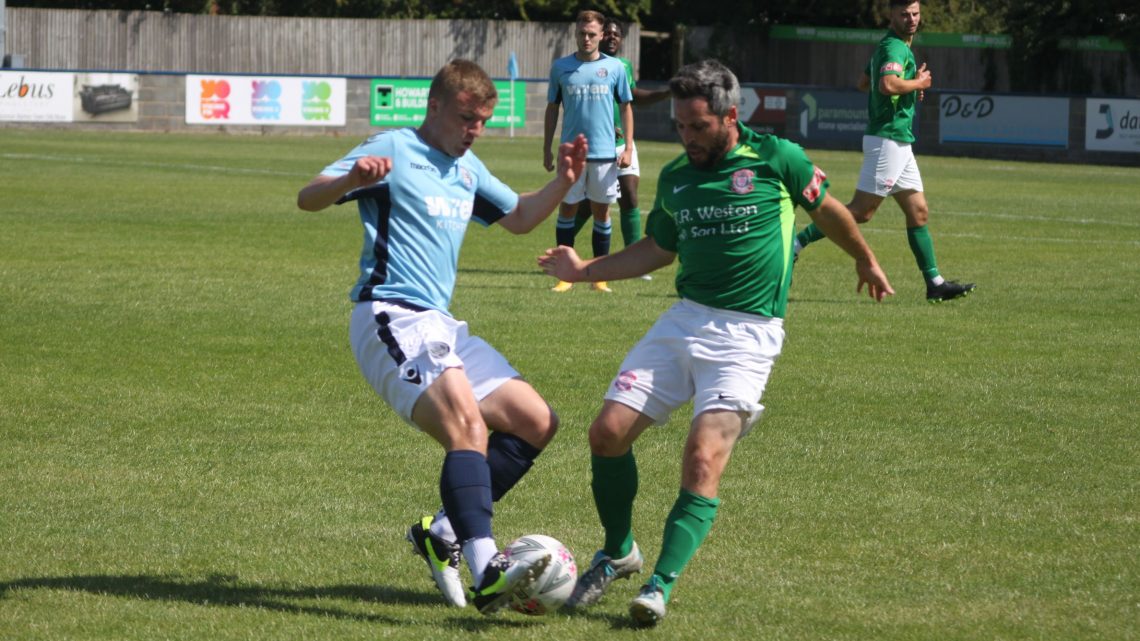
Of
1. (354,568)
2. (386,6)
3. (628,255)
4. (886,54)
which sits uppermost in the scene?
(386,6)

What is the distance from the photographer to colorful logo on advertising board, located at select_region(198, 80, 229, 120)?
3903cm

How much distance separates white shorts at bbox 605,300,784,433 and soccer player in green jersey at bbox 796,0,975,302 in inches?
278

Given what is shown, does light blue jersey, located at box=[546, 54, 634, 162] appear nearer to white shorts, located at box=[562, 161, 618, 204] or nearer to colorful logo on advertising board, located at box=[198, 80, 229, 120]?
white shorts, located at box=[562, 161, 618, 204]

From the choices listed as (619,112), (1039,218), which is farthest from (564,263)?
(1039,218)

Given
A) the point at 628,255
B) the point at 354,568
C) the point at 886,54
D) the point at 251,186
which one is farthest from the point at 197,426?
the point at 251,186

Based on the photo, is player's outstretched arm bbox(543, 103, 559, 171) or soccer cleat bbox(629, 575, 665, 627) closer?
soccer cleat bbox(629, 575, 665, 627)

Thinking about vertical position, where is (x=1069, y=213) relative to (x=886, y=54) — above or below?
below

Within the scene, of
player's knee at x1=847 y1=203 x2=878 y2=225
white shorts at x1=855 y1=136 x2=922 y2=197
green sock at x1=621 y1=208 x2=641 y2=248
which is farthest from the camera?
green sock at x1=621 y1=208 x2=641 y2=248

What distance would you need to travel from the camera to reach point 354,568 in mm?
5734

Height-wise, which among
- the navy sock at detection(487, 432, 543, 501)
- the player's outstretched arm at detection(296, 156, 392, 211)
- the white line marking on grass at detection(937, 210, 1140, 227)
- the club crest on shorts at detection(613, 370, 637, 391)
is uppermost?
the player's outstretched arm at detection(296, 156, 392, 211)

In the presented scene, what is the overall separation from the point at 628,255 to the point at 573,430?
2.39 m

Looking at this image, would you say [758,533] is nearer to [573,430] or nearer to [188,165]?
[573,430]

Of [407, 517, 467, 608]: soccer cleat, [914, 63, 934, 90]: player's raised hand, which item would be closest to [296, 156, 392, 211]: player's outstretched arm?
[407, 517, 467, 608]: soccer cleat

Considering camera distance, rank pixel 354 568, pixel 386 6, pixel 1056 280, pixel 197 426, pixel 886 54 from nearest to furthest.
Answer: pixel 354 568 → pixel 197 426 → pixel 886 54 → pixel 1056 280 → pixel 386 6
